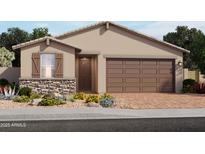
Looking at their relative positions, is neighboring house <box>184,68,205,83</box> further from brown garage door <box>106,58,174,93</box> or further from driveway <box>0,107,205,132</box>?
driveway <box>0,107,205,132</box>

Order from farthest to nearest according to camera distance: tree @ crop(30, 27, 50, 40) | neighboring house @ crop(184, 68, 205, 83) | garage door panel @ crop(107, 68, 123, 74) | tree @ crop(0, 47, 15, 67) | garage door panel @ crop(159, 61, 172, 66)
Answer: tree @ crop(30, 27, 50, 40)
tree @ crop(0, 47, 15, 67)
neighboring house @ crop(184, 68, 205, 83)
garage door panel @ crop(159, 61, 172, 66)
garage door panel @ crop(107, 68, 123, 74)

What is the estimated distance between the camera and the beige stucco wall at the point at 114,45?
29203 millimetres

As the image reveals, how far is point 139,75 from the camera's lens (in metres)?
29.8

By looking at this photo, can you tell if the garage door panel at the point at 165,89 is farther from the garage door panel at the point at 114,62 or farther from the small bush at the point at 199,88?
the garage door panel at the point at 114,62

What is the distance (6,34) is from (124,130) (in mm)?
40455

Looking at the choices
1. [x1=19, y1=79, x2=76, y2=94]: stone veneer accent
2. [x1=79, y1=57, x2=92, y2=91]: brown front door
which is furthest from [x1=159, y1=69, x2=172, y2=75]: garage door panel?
[x1=19, y1=79, x2=76, y2=94]: stone veneer accent

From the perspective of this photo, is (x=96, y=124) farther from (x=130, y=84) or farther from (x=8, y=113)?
(x=130, y=84)

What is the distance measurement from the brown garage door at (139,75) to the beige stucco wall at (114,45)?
1.33 ft

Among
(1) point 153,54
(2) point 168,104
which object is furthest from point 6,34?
(2) point 168,104

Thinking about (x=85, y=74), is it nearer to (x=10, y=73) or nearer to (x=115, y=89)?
(x=115, y=89)

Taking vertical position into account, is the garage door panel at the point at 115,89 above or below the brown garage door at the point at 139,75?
below

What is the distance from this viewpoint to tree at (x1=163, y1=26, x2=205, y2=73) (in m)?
31.0

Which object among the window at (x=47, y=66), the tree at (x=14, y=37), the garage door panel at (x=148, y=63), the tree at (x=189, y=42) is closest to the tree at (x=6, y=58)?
the tree at (x=14, y=37)

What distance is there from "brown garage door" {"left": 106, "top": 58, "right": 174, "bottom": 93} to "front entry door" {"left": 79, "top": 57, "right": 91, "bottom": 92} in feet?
7.45
